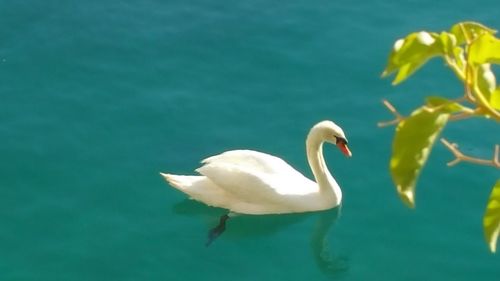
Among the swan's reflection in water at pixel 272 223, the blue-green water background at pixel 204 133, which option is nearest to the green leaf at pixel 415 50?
the blue-green water background at pixel 204 133

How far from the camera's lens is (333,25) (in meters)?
7.46

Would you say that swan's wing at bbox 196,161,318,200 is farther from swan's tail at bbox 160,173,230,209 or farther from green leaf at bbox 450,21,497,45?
green leaf at bbox 450,21,497,45

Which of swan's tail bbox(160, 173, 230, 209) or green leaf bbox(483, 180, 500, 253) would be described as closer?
green leaf bbox(483, 180, 500, 253)

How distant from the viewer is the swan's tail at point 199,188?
5.87m

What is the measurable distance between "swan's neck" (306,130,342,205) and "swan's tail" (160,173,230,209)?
1.89ft

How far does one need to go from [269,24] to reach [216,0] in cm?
60

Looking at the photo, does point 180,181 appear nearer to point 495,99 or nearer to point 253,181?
point 253,181

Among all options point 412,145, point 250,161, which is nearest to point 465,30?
point 412,145

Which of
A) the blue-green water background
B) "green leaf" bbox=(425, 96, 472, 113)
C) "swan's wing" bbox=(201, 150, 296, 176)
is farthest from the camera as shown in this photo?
"swan's wing" bbox=(201, 150, 296, 176)

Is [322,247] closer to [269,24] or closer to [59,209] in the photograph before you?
[59,209]

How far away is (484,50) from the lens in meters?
1.20

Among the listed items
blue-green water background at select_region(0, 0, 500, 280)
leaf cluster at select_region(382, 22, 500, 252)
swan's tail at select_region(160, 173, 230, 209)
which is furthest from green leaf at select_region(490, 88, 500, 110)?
swan's tail at select_region(160, 173, 230, 209)

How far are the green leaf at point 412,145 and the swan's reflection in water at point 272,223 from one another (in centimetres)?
462

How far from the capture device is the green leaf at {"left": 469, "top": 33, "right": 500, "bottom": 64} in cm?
117
